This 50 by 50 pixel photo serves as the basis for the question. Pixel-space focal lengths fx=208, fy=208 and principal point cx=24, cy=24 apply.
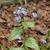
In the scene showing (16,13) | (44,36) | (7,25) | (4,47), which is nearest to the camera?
(4,47)

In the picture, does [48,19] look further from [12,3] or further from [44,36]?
[12,3]

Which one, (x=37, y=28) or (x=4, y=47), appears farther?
(x=37, y=28)

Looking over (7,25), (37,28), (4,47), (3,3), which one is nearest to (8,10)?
(3,3)

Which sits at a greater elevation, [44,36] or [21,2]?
[21,2]

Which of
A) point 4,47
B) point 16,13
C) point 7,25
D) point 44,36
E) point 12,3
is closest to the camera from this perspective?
point 4,47

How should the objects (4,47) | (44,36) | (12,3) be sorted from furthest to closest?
(12,3) → (44,36) → (4,47)

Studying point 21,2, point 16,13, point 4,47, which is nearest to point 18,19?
point 16,13

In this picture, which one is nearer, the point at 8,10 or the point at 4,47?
the point at 4,47

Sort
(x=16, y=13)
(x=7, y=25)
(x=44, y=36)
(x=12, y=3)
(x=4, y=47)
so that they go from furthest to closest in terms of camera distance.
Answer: (x=12, y=3), (x=16, y=13), (x=7, y=25), (x=44, y=36), (x=4, y=47)

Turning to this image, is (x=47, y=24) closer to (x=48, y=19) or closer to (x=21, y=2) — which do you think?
(x=48, y=19)
